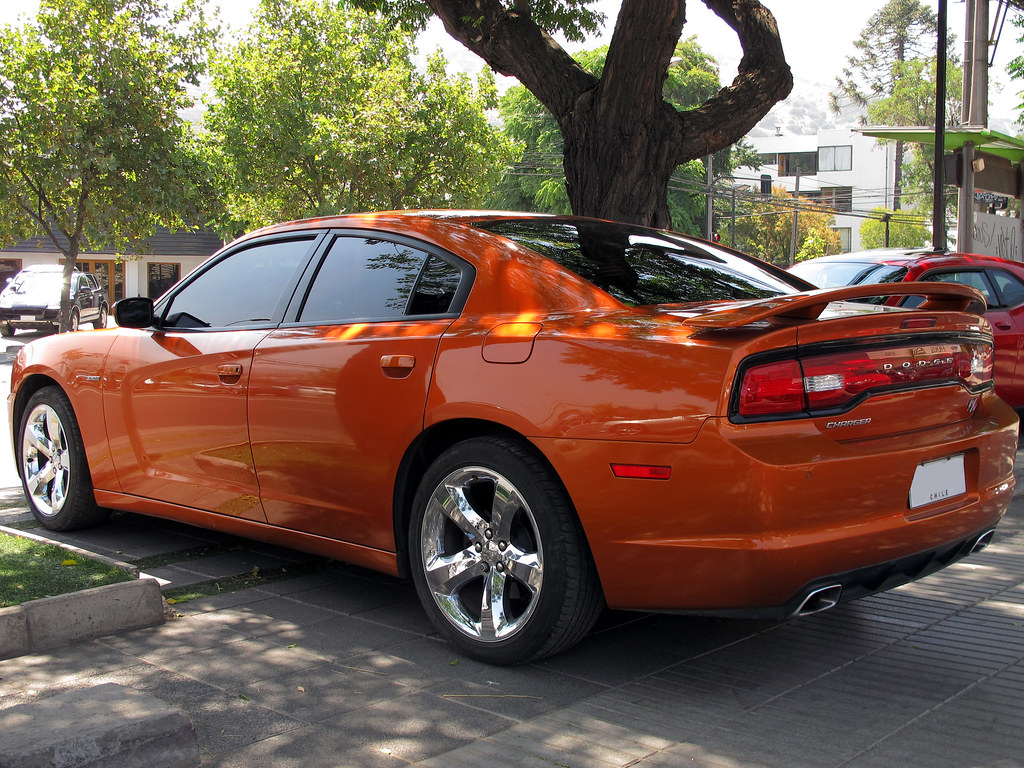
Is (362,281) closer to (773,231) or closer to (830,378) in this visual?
(830,378)

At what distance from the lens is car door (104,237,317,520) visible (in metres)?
4.50

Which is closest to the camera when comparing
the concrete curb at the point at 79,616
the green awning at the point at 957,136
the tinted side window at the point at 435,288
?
the concrete curb at the point at 79,616

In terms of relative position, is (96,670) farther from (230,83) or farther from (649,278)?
(230,83)

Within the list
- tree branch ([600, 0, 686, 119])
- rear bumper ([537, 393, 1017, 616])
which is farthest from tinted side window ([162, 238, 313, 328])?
tree branch ([600, 0, 686, 119])

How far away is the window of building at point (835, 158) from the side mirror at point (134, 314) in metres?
102

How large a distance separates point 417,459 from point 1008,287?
23.9 ft

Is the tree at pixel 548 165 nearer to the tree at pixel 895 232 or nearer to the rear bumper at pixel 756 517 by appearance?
the tree at pixel 895 232

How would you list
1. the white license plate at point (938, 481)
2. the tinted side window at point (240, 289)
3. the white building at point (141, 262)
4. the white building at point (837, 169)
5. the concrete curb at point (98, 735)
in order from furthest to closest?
the white building at point (837, 169), the white building at point (141, 262), the tinted side window at point (240, 289), the white license plate at point (938, 481), the concrete curb at point (98, 735)

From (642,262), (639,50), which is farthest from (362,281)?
(639,50)

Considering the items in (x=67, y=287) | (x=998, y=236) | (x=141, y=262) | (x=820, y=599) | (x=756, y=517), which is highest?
(x=141, y=262)

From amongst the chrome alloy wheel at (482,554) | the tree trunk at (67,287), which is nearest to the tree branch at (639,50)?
the chrome alloy wheel at (482,554)

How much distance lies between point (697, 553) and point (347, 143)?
32346mm

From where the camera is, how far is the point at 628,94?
7.73 m

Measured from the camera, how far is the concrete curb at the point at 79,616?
3.70 meters
